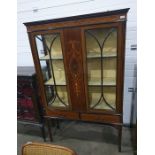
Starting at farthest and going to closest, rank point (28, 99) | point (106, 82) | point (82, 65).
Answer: point (28, 99) < point (106, 82) < point (82, 65)

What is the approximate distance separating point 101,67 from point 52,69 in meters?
0.55

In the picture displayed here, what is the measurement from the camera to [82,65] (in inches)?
73.1

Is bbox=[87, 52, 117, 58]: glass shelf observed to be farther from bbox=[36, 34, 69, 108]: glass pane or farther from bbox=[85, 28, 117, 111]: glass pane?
bbox=[36, 34, 69, 108]: glass pane

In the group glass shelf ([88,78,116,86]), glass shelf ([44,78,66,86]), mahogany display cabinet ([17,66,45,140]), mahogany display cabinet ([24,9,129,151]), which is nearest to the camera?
mahogany display cabinet ([24,9,129,151])

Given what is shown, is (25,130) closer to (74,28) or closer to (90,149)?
(90,149)

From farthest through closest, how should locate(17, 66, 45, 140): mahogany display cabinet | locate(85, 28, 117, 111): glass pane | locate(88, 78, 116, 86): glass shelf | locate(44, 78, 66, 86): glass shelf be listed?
Result: locate(17, 66, 45, 140): mahogany display cabinet, locate(44, 78, 66, 86): glass shelf, locate(88, 78, 116, 86): glass shelf, locate(85, 28, 117, 111): glass pane

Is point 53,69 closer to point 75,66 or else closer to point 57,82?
point 57,82

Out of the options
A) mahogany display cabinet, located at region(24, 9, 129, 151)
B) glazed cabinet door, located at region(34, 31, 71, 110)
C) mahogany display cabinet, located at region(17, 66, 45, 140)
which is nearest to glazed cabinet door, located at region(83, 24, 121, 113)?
mahogany display cabinet, located at region(24, 9, 129, 151)

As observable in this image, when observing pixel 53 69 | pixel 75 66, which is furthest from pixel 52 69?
pixel 75 66

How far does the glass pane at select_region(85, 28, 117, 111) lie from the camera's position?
5.98 ft

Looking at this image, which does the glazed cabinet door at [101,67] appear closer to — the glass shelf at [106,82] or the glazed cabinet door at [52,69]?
the glass shelf at [106,82]

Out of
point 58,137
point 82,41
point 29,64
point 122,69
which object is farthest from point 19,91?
point 122,69

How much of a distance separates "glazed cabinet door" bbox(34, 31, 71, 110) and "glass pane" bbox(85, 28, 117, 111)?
286mm

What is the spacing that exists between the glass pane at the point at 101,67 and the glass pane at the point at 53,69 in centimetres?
31
